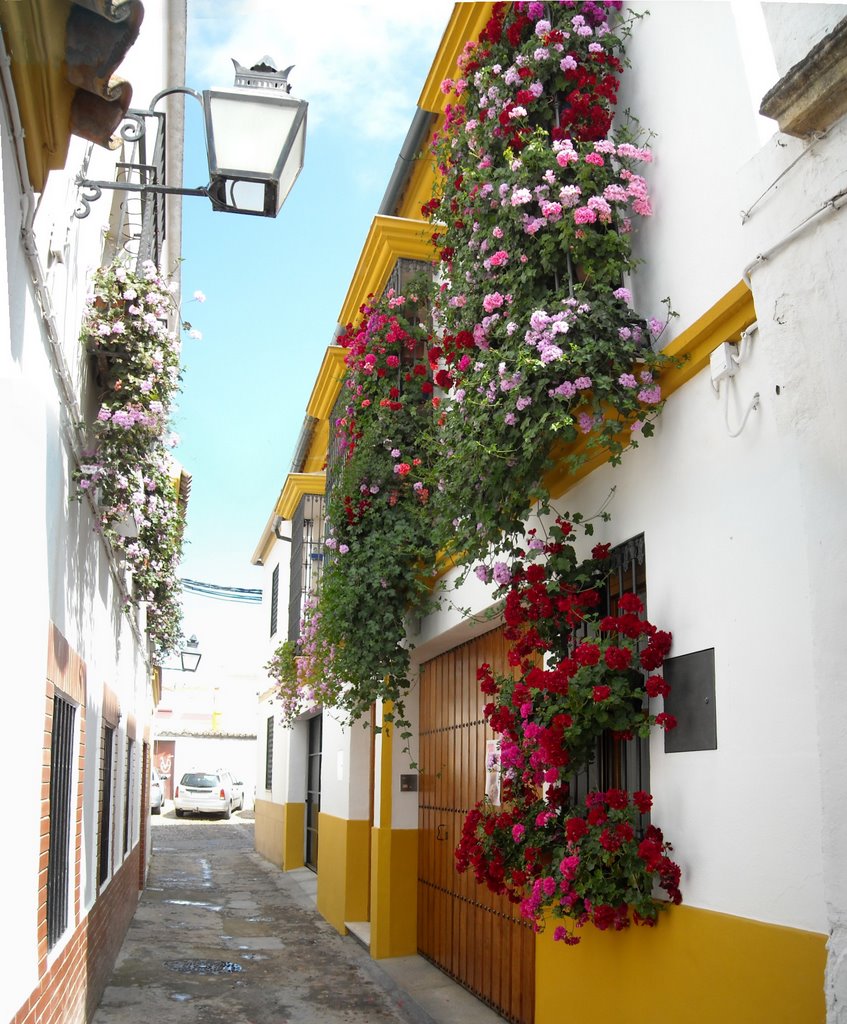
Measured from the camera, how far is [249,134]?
4723 millimetres

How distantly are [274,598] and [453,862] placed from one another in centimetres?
1518

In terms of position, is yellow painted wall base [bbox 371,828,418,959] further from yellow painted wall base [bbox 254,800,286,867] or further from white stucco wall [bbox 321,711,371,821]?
yellow painted wall base [bbox 254,800,286,867]

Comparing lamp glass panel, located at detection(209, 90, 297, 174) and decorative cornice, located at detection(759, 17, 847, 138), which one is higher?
lamp glass panel, located at detection(209, 90, 297, 174)

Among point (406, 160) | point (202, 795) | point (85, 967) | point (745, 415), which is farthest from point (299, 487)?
point (202, 795)

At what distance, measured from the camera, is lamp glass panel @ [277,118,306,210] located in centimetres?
477

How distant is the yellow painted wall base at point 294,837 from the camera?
18.8m

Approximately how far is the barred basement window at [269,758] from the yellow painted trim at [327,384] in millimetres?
9875

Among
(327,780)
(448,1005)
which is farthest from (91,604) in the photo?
(327,780)

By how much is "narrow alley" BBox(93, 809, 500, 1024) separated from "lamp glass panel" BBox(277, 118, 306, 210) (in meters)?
5.96

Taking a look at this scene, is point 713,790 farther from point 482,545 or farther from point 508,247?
point 508,247

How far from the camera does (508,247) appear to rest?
18.9 feet

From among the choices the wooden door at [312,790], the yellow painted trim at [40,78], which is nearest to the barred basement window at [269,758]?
the wooden door at [312,790]

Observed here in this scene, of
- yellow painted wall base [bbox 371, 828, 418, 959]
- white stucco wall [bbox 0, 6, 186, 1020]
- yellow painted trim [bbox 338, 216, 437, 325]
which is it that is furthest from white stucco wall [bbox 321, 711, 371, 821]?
white stucco wall [bbox 0, 6, 186, 1020]

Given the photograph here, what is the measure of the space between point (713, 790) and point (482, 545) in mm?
2154
